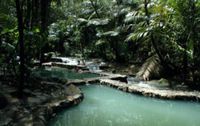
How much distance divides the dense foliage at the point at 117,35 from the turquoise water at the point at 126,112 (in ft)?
5.81

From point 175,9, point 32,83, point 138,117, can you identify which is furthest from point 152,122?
point 175,9

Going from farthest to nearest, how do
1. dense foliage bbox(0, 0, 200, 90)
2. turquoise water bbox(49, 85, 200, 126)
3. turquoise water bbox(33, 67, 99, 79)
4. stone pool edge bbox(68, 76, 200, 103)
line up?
turquoise water bbox(33, 67, 99, 79), stone pool edge bbox(68, 76, 200, 103), dense foliage bbox(0, 0, 200, 90), turquoise water bbox(49, 85, 200, 126)

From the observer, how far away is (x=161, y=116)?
8.41 m

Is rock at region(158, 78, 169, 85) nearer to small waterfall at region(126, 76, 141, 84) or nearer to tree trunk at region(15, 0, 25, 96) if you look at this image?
small waterfall at region(126, 76, 141, 84)

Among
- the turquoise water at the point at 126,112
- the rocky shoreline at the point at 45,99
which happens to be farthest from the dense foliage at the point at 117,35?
the turquoise water at the point at 126,112

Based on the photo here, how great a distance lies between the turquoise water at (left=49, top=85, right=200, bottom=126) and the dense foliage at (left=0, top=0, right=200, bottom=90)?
177cm

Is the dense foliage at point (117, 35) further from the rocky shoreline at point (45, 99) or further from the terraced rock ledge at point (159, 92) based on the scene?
the terraced rock ledge at point (159, 92)

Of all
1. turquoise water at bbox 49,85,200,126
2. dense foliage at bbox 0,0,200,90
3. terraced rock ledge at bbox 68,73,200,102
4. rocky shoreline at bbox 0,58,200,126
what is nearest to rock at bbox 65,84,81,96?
rocky shoreline at bbox 0,58,200,126

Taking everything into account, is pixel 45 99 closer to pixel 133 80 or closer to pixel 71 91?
pixel 71 91

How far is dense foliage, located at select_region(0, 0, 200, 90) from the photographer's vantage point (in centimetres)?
923

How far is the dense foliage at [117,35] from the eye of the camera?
30.3ft

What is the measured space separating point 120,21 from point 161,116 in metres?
10.6

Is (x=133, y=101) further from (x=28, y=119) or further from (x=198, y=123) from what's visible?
(x=28, y=119)

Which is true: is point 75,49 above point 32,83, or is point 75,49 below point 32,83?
above
